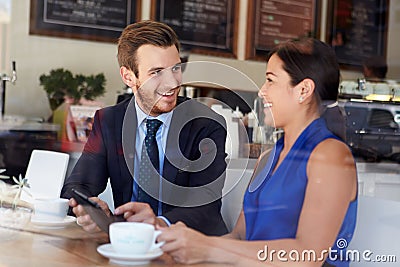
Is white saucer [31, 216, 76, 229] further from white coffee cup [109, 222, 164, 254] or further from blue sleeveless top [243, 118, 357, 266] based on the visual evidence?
blue sleeveless top [243, 118, 357, 266]

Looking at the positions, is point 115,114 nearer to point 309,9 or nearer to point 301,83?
point 301,83

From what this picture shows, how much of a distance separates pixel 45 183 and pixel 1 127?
1.70 ft

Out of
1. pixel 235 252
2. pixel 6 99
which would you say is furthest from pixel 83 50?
pixel 235 252

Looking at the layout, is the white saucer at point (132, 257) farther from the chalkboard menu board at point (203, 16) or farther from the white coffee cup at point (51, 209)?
the chalkboard menu board at point (203, 16)

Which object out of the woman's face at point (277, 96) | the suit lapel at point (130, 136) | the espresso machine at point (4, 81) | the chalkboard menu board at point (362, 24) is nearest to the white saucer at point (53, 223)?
the suit lapel at point (130, 136)

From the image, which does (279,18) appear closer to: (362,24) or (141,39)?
(362,24)

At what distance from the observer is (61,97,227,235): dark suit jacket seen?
2.98ft

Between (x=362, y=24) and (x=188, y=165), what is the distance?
118 cm

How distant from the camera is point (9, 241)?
101cm

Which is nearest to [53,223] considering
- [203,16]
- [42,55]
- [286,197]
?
[286,197]

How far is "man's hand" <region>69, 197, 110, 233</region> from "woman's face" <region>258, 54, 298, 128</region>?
0.87 feet

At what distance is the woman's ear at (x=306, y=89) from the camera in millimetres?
865

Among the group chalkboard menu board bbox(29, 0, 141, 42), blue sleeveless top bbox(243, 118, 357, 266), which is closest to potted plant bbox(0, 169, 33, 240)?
blue sleeveless top bbox(243, 118, 357, 266)

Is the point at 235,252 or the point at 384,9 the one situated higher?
the point at 384,9
